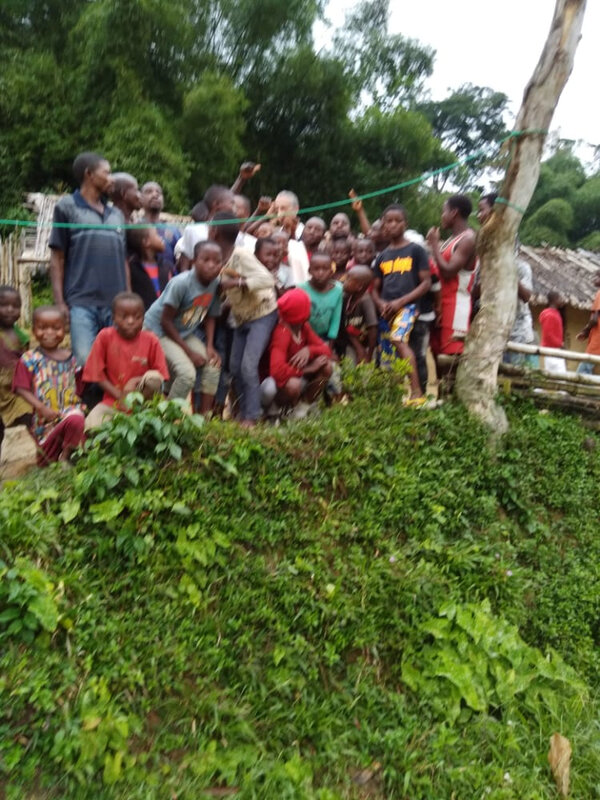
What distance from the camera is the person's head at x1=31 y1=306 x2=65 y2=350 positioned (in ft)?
14.9

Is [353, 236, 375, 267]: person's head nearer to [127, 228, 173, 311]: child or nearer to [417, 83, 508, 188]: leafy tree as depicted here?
[127, 228, 173, 311]: child

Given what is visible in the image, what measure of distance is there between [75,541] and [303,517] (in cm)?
134

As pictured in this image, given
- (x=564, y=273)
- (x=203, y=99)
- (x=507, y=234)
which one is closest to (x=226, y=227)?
(x=507, y=234)

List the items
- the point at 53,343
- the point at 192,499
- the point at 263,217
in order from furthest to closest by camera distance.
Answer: the point at 263,217
the point at 53,343
the point at 192,499

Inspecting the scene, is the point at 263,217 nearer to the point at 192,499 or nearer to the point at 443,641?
the point at 192,499

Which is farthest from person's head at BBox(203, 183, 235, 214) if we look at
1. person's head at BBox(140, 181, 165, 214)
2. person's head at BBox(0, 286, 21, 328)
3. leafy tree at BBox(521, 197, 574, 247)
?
leafy tree at BBox(521, 197, 574, 247)

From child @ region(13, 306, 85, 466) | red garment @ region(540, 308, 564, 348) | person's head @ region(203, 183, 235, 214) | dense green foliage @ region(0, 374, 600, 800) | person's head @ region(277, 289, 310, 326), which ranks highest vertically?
person's head @ region(203, 183, 235, 214)

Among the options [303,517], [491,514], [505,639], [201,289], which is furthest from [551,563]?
[201,289]

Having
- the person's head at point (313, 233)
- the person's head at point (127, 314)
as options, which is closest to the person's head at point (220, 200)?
the person's head at point (313, 233)

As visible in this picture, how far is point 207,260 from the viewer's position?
4.70 m

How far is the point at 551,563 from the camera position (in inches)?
185

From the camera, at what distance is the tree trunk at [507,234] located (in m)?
5.12

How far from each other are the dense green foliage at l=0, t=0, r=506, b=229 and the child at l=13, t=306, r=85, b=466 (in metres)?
10.1

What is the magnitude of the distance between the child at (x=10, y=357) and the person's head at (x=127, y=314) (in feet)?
2.94
